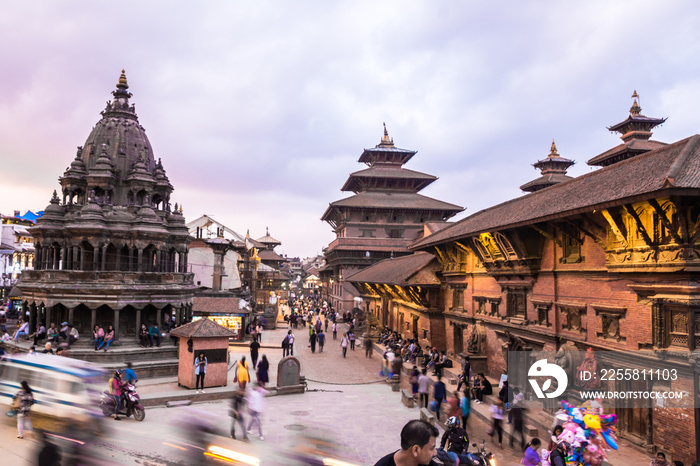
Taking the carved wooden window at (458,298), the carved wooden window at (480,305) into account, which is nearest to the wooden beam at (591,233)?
the carved wooden window at (480,305)

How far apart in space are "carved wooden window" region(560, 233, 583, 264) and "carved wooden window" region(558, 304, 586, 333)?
130 cm

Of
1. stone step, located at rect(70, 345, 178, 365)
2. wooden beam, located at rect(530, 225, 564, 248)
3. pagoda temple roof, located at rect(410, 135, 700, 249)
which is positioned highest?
pagoda temple roof, located at rect(410, 135, 700, 249)

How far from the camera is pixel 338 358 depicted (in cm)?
2683

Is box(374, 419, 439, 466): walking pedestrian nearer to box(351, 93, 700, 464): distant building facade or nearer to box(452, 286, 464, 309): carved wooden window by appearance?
box(351, 93, 700, 464): distant building facade

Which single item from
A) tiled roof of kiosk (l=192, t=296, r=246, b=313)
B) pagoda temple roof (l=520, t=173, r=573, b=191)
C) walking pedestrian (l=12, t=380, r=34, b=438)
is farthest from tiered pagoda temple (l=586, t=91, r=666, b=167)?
walking pedestrian (l=12, t=380, r=34, b=438)

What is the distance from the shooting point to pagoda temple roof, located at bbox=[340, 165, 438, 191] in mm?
50994

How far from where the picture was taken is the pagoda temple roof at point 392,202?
48656 millimetres

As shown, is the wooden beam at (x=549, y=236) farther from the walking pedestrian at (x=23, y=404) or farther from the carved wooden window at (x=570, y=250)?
the walking pedestrian at (x=23, y=404)

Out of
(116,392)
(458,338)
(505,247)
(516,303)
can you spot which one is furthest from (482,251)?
(116,392)

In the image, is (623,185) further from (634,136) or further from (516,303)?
(634,136)

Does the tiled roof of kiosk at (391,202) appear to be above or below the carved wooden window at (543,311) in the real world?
above

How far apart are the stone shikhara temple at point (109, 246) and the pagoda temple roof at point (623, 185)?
17726 millimetres

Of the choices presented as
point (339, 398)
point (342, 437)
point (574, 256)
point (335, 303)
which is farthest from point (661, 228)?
point (335, 303)

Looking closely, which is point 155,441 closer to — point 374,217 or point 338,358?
point 338,358
